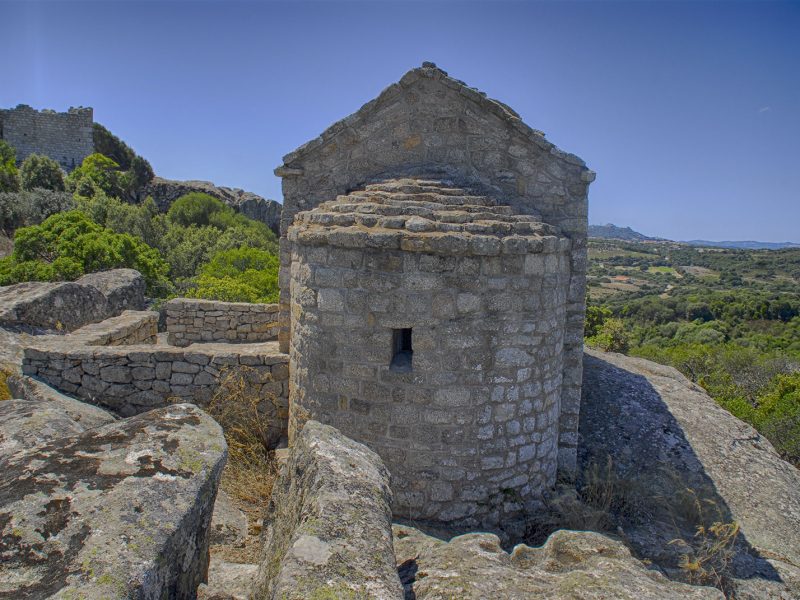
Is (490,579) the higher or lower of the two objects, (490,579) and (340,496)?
the lower

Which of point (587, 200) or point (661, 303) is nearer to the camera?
point (587, 200)

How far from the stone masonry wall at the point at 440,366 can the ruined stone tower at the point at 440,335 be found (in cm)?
1

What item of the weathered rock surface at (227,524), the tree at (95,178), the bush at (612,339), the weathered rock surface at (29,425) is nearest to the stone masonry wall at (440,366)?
the weathered rock surface at (227,524)

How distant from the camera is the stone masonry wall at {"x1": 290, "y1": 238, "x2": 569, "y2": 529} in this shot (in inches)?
212

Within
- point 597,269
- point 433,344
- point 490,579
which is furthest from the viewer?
point 597,269

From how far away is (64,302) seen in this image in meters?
9.62

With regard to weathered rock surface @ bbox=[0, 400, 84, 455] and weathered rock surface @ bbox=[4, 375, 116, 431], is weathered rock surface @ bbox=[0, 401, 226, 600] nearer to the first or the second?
weathered rock surface @ bbox=[0, 400, 84, 455]

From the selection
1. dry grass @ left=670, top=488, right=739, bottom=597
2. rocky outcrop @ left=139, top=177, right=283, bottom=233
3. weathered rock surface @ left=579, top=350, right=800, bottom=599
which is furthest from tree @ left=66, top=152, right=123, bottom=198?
dry grass @ left=670, top=488, right=739, bottom=597

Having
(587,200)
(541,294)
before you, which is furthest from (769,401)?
(541,294)

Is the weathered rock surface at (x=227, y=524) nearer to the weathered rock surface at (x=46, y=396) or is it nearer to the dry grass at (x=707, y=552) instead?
the weathered rock surface at (x=46, y=396)

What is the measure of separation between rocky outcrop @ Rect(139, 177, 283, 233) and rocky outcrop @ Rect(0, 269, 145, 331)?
1948cm

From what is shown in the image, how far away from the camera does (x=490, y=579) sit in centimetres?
241

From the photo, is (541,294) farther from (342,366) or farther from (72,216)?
(72,216)

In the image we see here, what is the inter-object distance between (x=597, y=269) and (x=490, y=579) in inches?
3211
